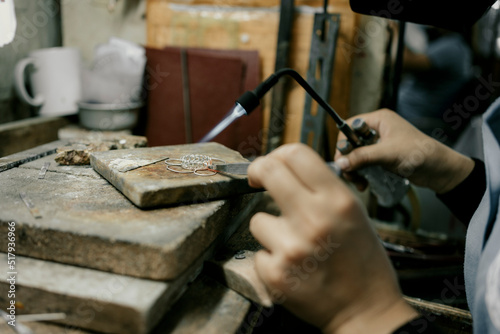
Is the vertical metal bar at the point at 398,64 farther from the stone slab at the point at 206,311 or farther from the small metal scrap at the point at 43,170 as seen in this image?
the small metal scrap at the point at 43,170

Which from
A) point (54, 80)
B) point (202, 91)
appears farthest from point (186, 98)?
point (54, 80)

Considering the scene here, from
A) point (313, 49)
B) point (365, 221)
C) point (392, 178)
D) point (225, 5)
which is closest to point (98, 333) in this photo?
point (365, 221)

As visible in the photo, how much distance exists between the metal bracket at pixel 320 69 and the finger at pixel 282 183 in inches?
46.2

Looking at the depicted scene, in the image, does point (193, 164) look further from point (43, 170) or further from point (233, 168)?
point (43, 170)

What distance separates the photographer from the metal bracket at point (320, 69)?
5.98 feet

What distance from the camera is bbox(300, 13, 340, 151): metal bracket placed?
1824 millimetres

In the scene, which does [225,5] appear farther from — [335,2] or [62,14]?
[62,14]

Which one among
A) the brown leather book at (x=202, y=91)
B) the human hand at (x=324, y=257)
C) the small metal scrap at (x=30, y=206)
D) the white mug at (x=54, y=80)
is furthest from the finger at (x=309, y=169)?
the white mug at (x=54, y=80)

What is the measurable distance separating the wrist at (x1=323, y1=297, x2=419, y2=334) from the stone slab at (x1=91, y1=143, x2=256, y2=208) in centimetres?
43

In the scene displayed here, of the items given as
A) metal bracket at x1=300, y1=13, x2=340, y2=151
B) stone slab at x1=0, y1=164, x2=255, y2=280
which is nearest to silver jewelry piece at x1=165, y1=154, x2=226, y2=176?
stone slab at x1=0, y1=164, x2=255, y2=280

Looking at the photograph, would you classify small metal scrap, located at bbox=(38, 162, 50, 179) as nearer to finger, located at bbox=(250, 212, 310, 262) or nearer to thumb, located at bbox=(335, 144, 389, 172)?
finger, located at bbox=(250, 212, 310, 262)

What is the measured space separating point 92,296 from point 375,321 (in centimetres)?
52

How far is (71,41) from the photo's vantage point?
7.54 ft

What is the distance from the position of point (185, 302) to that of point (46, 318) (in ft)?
0.86
